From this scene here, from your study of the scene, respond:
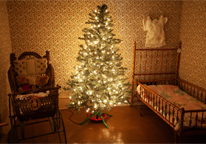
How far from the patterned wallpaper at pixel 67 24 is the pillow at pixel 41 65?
72 cm

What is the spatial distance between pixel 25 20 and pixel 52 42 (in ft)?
2.17

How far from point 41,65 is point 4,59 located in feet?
2.31

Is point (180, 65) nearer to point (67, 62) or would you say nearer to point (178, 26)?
point (178, 26)

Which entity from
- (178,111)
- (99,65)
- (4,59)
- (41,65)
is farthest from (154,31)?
(4,59)

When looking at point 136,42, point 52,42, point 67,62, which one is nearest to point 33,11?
point 52,42

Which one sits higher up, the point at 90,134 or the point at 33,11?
the point at 33,11

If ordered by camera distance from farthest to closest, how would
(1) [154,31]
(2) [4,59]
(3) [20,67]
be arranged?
(1) [154,31] < (2) [4,59] < (3) [20,67]

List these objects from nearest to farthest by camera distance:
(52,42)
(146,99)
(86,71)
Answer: (86,71) < (146,99) < (52,42)

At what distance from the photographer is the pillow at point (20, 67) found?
2.76 m

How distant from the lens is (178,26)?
13.1 ft

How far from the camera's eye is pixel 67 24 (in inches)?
140

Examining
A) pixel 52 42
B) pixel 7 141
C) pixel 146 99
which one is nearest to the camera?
pixel 7 141

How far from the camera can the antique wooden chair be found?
2006 millimetres

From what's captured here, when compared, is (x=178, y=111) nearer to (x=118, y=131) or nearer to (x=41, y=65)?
(x=118, y=131)
